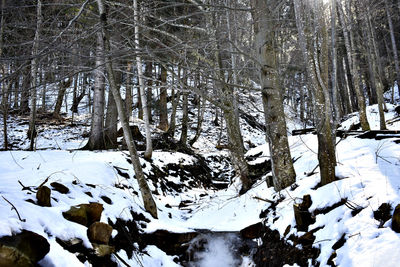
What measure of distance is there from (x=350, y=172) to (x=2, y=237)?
14.2ft

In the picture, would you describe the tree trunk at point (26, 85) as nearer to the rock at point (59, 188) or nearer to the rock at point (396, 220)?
the rock at point (59, 188)

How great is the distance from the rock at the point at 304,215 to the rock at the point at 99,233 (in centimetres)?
256

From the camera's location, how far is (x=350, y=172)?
4.03 meters

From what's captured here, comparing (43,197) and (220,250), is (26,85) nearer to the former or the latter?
(43,197)

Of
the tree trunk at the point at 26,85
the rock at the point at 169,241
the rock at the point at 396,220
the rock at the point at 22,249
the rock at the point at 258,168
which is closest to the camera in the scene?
the rock at the point at 22,249

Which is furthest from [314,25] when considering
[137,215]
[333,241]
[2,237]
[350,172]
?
[2,237]

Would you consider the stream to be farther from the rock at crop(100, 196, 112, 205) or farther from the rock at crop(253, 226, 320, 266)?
the rock at crop(100, 196, 112, 205)

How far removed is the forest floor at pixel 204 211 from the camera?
2.67 metres

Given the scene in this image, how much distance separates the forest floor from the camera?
2672mm

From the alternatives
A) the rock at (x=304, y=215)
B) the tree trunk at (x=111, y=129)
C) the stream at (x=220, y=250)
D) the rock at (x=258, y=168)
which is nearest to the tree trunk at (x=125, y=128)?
the stream at (x=220, y=250)

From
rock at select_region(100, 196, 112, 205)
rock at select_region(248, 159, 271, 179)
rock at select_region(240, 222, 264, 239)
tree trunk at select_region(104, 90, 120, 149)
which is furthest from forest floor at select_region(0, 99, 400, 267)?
tree trunk at select_region(104, 90, 120, 149)

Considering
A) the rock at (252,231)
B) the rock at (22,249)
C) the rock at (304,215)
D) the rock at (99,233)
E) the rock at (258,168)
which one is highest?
the rock at (22,249)

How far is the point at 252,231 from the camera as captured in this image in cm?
452

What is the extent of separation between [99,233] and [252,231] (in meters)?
2.51
